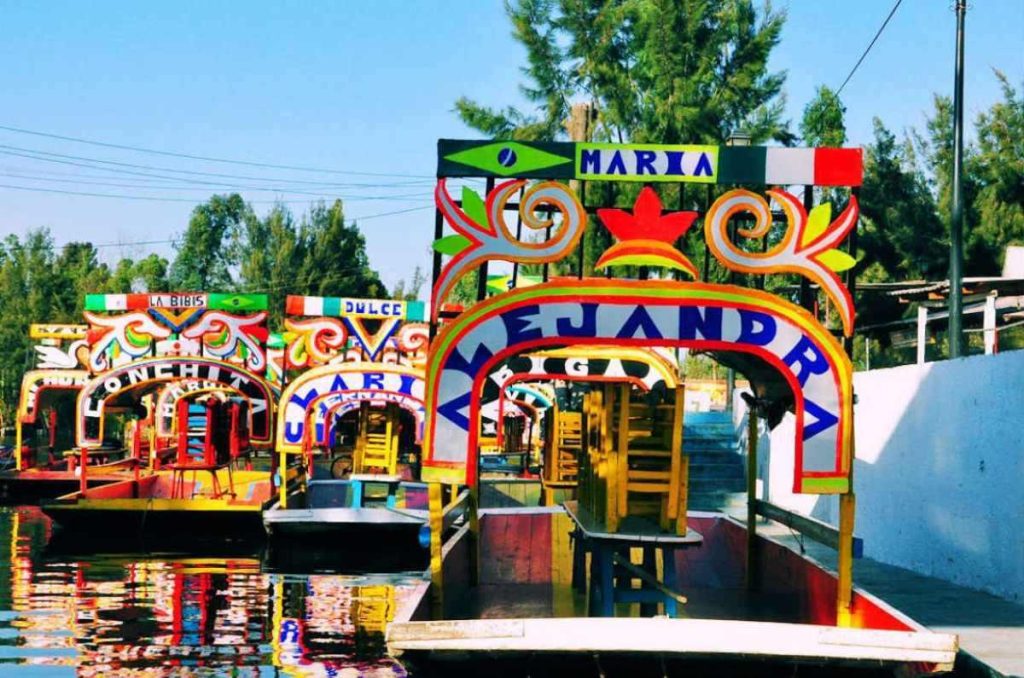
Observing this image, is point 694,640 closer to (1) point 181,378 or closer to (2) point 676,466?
(2) point 676,466

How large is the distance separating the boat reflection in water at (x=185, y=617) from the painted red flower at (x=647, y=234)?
5180 millimetres

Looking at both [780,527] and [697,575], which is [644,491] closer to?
Result: [697,575]

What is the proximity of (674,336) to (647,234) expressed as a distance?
662 millimetres

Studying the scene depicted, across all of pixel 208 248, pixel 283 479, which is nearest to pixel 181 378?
pixel 283 479

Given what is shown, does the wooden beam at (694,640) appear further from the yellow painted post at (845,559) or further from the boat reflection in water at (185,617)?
the boat reflection in water at (185,617)

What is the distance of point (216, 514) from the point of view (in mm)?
23203

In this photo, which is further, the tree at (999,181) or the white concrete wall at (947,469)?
the tree at (999,181)

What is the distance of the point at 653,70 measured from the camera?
3284cm

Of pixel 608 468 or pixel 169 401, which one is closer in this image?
pixel 608 468

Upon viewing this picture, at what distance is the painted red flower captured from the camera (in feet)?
28.7

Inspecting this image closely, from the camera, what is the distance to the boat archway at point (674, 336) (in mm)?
8516

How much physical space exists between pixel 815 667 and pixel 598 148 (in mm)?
3344

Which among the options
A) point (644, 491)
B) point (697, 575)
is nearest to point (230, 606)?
point (697, 575)

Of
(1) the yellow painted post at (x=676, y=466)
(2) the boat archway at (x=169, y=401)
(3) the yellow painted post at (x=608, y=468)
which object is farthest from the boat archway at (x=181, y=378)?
(1) the yellow painted post at (x=676, y=466)
